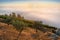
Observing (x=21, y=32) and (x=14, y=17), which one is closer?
(x=21, y=32)

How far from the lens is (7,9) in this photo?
32.3 ft

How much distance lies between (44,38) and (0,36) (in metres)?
1.77

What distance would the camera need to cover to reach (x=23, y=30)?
8758 millimetres

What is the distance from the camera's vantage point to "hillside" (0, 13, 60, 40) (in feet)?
27.2

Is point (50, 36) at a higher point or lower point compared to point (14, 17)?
lower

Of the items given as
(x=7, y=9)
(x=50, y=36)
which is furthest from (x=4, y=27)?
(x=50, y=36)

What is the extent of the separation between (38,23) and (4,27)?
1584 mm

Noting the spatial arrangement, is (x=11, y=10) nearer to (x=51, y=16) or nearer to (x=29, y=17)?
(x=29, y=17)

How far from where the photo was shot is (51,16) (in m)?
9.71

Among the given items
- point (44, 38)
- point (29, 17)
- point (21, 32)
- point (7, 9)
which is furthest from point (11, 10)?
point (44, 38)

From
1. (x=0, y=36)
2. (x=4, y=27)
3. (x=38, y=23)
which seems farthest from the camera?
(x=38, y=23)

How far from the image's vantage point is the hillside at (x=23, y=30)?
8.30m

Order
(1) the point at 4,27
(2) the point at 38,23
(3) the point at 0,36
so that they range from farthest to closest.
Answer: (2) the point at 38,23 < (1) the point at 4,27 < (3) the point at 0,36

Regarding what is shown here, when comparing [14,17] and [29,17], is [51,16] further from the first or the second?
[14,17]
